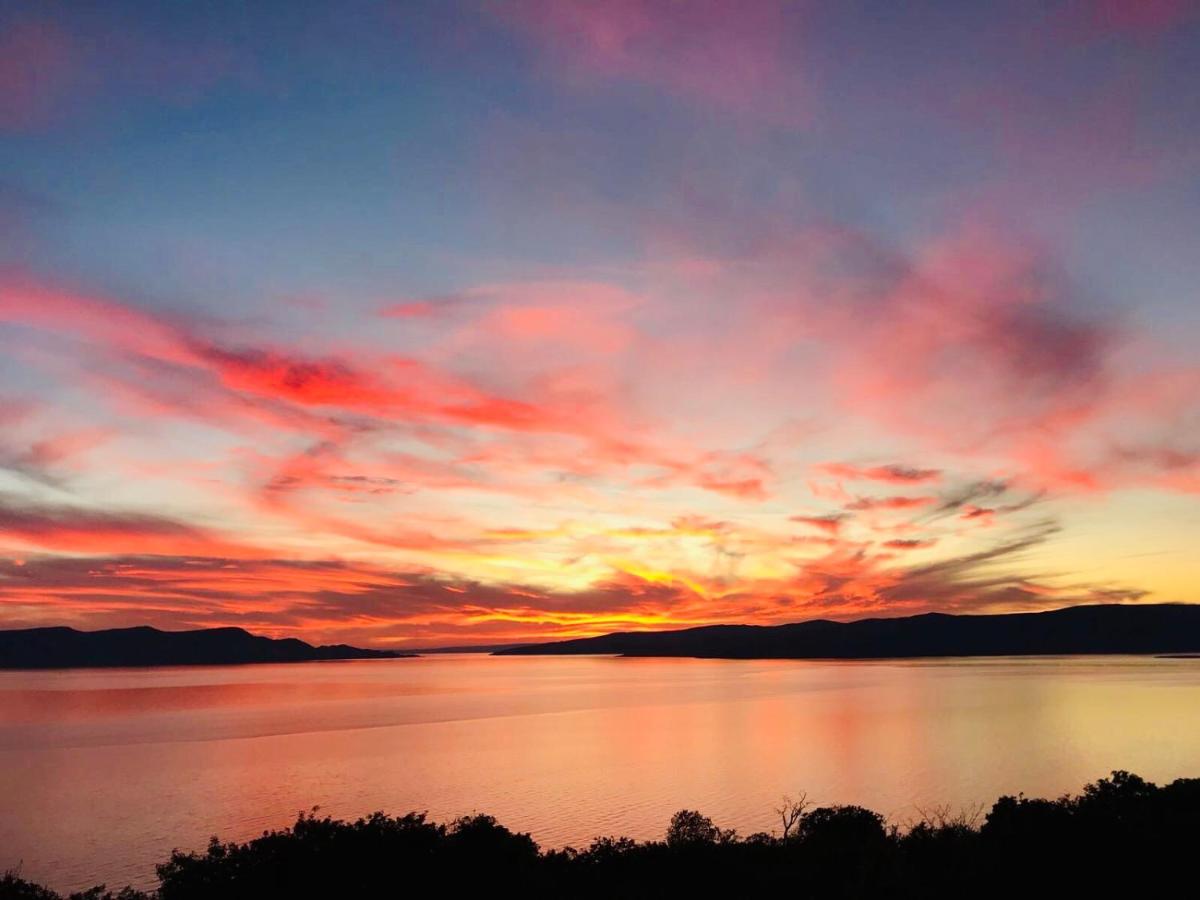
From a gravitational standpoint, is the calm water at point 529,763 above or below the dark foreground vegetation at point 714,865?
below

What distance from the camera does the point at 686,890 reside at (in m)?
39.8

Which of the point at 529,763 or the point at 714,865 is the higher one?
the point at 714,865

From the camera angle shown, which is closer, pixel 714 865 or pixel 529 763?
pixel 714 865

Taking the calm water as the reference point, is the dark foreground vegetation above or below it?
above

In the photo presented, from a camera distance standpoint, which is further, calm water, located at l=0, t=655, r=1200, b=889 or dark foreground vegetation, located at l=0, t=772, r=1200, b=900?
calm water, located at l=0, t=655, r=1200, b=889

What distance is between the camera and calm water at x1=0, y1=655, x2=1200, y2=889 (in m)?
74.5

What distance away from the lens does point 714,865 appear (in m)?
42.5

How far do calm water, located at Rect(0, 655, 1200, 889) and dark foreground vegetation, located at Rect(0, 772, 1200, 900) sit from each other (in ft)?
73.0

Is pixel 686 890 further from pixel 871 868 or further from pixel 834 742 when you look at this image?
pixel 834 742

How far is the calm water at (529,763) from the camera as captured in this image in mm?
74500

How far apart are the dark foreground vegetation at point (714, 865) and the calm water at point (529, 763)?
22.2 meters

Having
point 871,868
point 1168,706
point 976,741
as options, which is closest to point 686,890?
point 871,868

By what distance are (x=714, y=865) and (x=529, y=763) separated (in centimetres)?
7095

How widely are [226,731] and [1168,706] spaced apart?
170 meters
